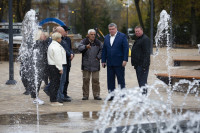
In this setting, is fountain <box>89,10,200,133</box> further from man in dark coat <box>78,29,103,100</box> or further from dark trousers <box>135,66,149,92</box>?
man in dark coat <box>78,29,103,100</box>

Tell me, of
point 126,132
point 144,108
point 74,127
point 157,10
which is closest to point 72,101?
point 144,108

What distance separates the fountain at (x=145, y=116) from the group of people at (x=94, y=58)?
700 mm

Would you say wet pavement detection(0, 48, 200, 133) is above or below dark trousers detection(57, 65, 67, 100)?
below

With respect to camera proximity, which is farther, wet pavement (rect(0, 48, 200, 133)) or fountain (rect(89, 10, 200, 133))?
wet pavement (rect(0, 48, 200, 133))

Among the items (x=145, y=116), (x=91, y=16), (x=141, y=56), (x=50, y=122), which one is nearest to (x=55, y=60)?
(x=141, y=56)

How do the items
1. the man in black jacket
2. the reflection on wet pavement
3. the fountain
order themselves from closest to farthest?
the fountain → the reflection on wet pavement → the man in black jacket

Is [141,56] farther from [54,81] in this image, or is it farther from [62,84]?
[54,81]

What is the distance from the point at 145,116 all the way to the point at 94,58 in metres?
2.72

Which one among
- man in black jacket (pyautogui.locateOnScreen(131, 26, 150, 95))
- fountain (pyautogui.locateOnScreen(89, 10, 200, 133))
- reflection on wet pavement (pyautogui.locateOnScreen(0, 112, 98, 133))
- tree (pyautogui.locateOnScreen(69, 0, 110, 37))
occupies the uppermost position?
tree (pyautogui.locateOnScreen(69, 0, 110, 37))

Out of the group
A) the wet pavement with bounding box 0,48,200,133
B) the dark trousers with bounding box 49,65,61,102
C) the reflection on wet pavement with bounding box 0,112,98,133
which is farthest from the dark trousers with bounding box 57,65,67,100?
the reflection on wet pavement with bounding box 0,112,98,133

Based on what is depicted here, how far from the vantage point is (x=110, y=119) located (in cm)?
849

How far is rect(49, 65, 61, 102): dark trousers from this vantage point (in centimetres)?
1002

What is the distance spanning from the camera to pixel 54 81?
10.1 m

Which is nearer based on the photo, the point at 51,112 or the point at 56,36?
the point at 51,112
